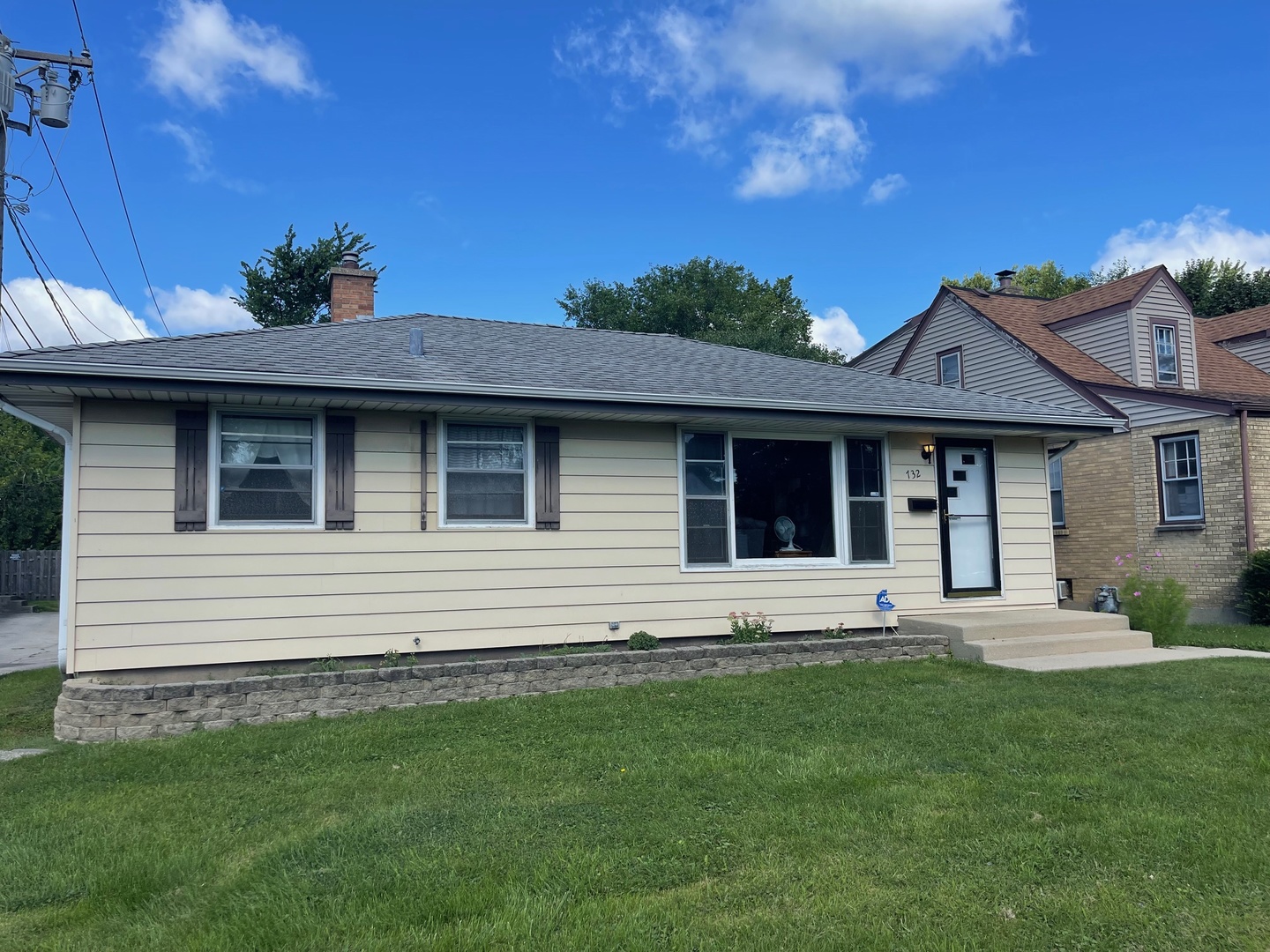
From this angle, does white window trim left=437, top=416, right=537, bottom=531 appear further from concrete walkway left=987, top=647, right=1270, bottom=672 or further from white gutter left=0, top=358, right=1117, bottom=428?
concrete walkway left=987, top=647, right=1270, bottom=672

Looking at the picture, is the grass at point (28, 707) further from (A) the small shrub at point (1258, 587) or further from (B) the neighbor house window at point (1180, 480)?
(B) the neighbor house window at point (1180, 480)

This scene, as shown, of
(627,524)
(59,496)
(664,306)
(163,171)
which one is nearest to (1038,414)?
(627,524)

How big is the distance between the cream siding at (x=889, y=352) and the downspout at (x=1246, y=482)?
326 inches

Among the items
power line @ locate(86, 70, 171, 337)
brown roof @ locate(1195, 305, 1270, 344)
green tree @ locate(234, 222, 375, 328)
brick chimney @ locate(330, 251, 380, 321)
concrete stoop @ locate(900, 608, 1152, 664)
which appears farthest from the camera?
green tree @ locate(234, 222, 375, 328)

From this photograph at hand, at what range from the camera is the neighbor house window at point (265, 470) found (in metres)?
7.22

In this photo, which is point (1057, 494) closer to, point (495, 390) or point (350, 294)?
point (495, 390)

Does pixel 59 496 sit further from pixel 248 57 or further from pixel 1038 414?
pixel 1038 414

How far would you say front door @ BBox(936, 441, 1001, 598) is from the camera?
9.89 metres

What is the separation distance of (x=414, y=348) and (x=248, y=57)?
481 inches

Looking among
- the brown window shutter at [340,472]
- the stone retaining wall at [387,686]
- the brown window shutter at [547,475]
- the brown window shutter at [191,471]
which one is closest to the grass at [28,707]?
the stone retaining wall at [387,686]

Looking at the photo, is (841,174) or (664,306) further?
(664,306)

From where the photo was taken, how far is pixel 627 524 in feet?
27.8

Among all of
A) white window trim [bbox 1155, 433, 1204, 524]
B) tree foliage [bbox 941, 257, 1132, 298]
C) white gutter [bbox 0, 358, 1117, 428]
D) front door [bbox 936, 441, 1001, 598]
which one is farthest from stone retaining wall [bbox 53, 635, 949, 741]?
tree foliage [bbox 941, 257, 1132, 298]

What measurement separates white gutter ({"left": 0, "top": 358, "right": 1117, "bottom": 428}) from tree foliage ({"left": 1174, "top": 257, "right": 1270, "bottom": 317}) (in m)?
24.2
